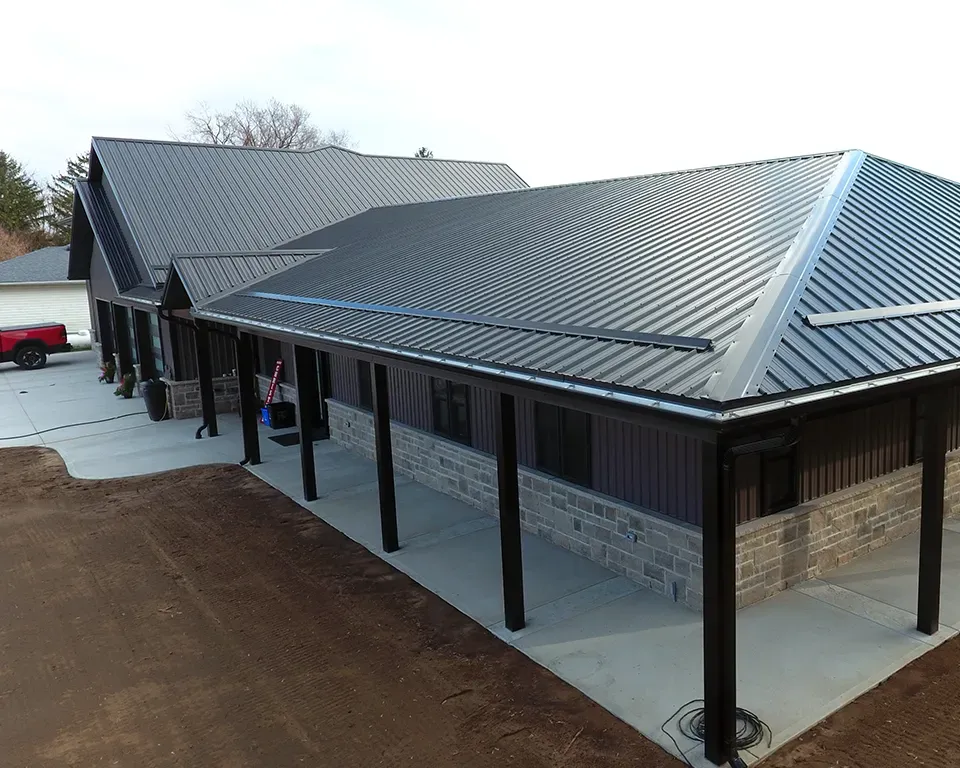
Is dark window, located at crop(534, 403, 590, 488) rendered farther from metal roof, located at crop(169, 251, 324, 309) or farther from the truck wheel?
the truck wheel

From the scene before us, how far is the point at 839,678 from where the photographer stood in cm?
670

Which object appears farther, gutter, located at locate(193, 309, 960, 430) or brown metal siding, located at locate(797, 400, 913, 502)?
brown metal siding, located at locate(797, 400, 913, 502)

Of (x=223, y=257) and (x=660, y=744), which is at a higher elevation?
(x=223, y=257)

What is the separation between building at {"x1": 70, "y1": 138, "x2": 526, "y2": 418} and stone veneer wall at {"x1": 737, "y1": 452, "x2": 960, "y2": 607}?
12679mm

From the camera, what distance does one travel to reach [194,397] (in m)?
19.6

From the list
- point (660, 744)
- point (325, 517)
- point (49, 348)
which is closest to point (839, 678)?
point (660, 744)

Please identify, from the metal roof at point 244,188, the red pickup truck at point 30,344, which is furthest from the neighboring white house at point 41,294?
the metal roof at point 244,188

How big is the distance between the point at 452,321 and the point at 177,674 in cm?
459

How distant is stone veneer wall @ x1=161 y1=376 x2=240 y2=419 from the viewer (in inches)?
761

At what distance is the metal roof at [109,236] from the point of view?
70.7 ft

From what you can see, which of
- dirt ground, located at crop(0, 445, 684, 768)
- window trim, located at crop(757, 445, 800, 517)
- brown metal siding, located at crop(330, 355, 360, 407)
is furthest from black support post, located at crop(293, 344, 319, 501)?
window trim, located at crop(757, 445, 800, 517)

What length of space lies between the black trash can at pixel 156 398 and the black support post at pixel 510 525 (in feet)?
45.8

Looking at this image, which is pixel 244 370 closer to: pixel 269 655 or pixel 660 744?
pixel 269 655

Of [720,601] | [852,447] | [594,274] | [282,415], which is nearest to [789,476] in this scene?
[852,447]
